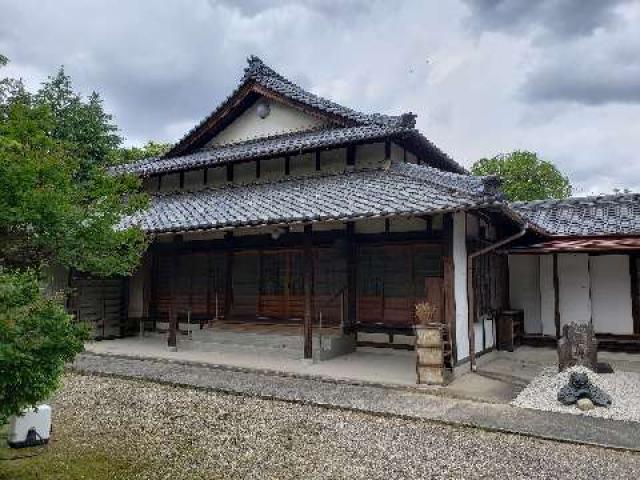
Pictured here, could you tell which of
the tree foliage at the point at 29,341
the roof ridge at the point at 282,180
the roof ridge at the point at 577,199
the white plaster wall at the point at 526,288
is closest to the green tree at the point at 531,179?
the roof ridge at the point at 577,199

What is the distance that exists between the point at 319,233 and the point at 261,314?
9.05ft

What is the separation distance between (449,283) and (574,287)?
5777 mm

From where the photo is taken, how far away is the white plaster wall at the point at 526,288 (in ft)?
44.9

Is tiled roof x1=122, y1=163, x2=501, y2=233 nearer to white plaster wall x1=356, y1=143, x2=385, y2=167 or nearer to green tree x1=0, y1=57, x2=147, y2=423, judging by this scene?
white plaster wall x1=356, y1=143, x2=385, y2=167

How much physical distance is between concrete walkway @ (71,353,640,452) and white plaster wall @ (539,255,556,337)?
22.6 ft

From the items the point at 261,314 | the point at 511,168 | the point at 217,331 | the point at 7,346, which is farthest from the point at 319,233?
the point at 511,168

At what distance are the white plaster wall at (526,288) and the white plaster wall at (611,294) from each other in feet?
4.53

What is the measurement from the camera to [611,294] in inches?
499

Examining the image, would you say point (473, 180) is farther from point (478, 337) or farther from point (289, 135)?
point (289, 135)

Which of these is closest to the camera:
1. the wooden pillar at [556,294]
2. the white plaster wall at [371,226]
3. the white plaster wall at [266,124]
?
the white plaster wall at [371,226]

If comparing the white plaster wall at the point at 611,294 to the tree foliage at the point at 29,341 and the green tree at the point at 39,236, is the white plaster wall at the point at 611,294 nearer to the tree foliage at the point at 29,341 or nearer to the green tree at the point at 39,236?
the green tree at the point at 39,236

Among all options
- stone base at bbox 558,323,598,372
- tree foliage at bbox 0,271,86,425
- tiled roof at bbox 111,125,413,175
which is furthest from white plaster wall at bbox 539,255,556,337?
tree foliage at bbox 0,271,86,425

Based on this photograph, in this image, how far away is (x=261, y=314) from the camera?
1300 centimetres

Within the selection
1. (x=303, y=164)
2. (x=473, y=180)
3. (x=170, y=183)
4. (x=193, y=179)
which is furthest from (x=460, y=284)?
(x=170, y=183)
